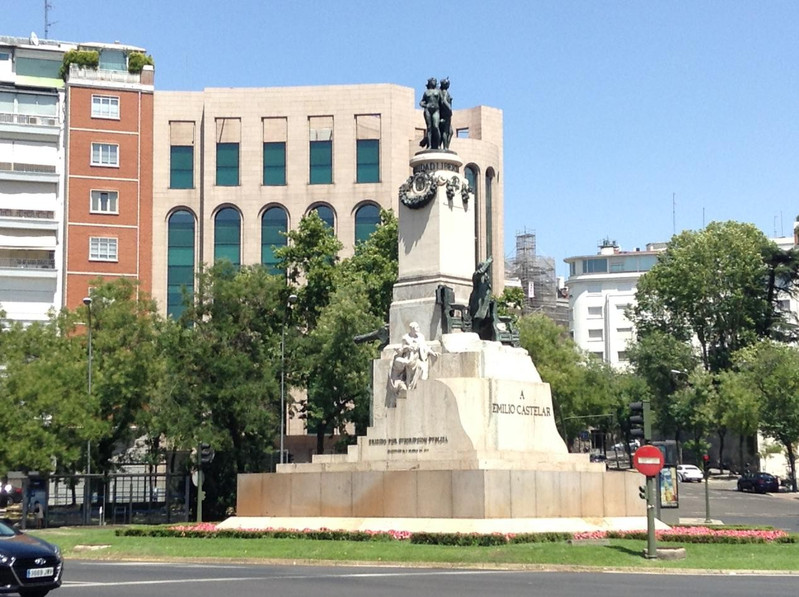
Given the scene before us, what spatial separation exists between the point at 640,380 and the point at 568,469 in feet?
254

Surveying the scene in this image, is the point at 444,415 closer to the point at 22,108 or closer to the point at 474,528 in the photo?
the point at 474,528

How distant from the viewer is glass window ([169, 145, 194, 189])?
288 ft

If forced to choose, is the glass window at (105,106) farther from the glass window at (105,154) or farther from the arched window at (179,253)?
the arched window at (179,253)

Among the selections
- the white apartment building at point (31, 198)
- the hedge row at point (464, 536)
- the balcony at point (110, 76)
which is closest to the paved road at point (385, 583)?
the hedge row at point (464, 536)

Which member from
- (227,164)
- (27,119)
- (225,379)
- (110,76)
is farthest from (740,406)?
(27,119)

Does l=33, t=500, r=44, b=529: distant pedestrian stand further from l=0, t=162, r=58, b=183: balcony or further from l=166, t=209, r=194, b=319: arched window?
l=166, t=209, r=194, b=319: arched window

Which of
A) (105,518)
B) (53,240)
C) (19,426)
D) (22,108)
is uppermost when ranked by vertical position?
(22,108)

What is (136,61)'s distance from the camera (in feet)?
277

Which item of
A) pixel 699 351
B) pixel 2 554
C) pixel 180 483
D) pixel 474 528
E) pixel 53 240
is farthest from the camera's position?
pixel 699 351

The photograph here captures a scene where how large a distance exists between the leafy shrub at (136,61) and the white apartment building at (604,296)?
75.8m

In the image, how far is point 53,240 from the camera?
82000 millimetres

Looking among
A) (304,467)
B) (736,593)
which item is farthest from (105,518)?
(736,593)

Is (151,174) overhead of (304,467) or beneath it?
overhead

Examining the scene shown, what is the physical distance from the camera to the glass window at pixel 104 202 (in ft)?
271
